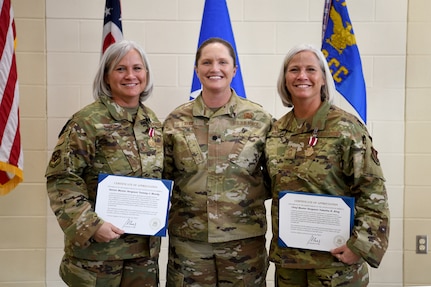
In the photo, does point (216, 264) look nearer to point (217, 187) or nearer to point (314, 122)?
point (217, 187)

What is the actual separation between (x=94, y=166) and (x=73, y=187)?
13 centimetres

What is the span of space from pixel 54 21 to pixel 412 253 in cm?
281

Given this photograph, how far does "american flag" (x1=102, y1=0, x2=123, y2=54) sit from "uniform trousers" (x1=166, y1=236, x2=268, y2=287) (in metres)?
1.35

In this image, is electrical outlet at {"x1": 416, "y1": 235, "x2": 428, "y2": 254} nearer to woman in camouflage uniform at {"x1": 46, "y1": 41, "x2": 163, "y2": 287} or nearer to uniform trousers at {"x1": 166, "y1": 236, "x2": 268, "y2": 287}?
uniform trousers at {"x1": 166, "y1": 236, "x2": 268, "y2": 287}

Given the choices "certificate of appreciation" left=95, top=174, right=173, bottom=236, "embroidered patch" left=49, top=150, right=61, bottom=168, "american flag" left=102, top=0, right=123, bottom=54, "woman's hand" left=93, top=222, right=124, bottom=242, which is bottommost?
"woman's hand" left=93, top=222, right=124, bottom=242

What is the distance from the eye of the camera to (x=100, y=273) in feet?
7.50

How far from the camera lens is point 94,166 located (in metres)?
2.33

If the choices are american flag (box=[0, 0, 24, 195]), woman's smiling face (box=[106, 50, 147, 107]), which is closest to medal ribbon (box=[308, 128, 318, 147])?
woman's smiling face (box=[106, 50, 147, 107])

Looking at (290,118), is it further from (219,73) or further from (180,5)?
(180,5)

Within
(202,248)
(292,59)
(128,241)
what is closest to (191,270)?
(202,248)

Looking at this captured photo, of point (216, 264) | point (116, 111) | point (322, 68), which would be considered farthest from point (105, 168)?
point (322, 68)

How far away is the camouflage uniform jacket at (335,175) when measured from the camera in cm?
214

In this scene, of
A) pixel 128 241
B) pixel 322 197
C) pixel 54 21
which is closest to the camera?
pixel 322 197

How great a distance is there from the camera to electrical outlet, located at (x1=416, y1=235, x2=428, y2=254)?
11.6ft
